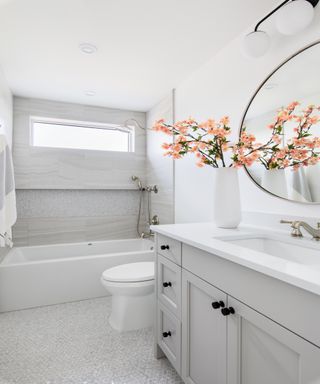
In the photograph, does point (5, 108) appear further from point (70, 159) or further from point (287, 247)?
point (287, 247)

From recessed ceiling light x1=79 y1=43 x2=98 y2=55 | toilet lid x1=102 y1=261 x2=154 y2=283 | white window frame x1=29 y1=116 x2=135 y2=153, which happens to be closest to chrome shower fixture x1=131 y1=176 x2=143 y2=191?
white window frame x1=29 y1=116 x2=135 y2=153

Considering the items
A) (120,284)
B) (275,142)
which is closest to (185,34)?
(275,142)

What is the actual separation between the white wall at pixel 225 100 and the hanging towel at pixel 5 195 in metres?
1.55

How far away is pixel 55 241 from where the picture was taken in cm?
330

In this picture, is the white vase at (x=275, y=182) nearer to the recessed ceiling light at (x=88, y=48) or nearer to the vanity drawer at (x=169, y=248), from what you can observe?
the vanity drawer at (x=169, y=248)

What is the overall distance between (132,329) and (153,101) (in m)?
2.56

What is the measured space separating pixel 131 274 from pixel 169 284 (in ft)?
2.19

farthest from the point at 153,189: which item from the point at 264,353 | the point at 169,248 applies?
the point at 264,353

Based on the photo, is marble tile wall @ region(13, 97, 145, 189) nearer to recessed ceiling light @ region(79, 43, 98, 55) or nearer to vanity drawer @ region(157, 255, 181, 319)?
recessed ceiling light @ region(79, 43, 98, 55)

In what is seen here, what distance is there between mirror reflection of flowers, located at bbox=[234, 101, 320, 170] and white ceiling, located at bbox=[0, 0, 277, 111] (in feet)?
2.41

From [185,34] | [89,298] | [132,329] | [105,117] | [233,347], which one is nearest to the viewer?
[233,347]

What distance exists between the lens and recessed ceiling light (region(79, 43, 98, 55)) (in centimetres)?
204

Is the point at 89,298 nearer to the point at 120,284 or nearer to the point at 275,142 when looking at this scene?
the point at 120,284

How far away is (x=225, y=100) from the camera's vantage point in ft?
6.73
